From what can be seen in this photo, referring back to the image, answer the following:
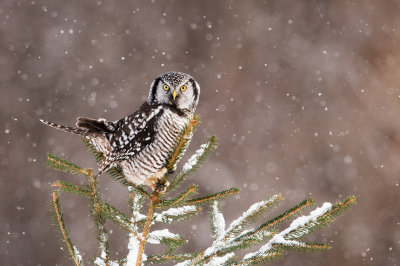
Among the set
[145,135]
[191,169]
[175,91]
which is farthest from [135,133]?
[191,169]

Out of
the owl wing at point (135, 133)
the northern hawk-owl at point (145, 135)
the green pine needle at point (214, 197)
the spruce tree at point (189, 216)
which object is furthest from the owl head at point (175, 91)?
the green pine needle at point (214, 197)

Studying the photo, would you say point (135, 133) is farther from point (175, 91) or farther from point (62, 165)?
point (62, 165)

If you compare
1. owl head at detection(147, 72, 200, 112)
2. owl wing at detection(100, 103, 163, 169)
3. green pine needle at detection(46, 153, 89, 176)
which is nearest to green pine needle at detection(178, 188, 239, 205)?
green pine needle at detection(46, 153, 89, 176)

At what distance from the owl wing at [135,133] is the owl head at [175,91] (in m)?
0.11

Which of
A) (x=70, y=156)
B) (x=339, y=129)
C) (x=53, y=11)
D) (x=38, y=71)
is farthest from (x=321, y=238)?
(x=53, y=11)

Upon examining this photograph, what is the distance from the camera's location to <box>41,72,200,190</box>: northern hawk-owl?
8.82 feet

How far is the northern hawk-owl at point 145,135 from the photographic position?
269cm

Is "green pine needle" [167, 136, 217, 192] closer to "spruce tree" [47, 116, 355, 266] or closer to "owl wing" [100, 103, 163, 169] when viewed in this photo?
"spruce tree" [47, 116, 355, 266]

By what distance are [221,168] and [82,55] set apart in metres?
4.47

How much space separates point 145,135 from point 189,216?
0.81 metres

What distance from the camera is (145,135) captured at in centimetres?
280

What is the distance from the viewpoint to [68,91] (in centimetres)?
1137

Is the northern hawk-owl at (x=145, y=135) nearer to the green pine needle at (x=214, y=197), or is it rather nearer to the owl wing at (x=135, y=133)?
the owl wing at (x=135, y=133)

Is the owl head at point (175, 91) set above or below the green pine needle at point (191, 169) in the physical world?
above
